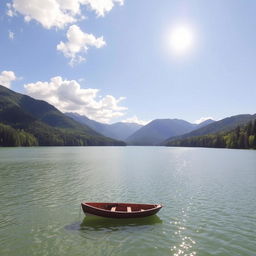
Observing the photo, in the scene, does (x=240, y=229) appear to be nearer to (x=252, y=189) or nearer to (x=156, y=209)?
(x=156, y=209)

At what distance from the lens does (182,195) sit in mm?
41031

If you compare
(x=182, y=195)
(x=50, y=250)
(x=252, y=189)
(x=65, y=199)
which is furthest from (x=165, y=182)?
(x=50, y=250)

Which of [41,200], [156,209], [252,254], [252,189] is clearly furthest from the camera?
[252,189]

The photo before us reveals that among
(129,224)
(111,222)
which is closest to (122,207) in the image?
(111,222)

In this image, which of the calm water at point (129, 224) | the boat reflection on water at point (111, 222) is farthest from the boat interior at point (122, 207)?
→ the calm water at point (129, 224)

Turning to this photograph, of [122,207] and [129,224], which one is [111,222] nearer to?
[129,224]

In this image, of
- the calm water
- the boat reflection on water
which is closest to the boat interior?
the boat reflection on water

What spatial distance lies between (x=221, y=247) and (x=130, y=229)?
8770 millimetres

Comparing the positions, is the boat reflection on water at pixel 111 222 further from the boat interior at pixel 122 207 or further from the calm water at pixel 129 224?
the boat interior at pixel 122 207

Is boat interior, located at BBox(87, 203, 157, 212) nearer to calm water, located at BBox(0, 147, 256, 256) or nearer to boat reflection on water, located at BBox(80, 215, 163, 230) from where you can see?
boat reflection on water, located at BBox(80, 215, 163, 230)

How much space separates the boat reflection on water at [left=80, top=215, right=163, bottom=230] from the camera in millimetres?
25516

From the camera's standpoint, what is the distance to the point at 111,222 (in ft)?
86.8

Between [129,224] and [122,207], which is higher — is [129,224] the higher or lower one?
the lower one

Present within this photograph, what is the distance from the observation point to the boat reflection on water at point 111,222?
1005 inches
